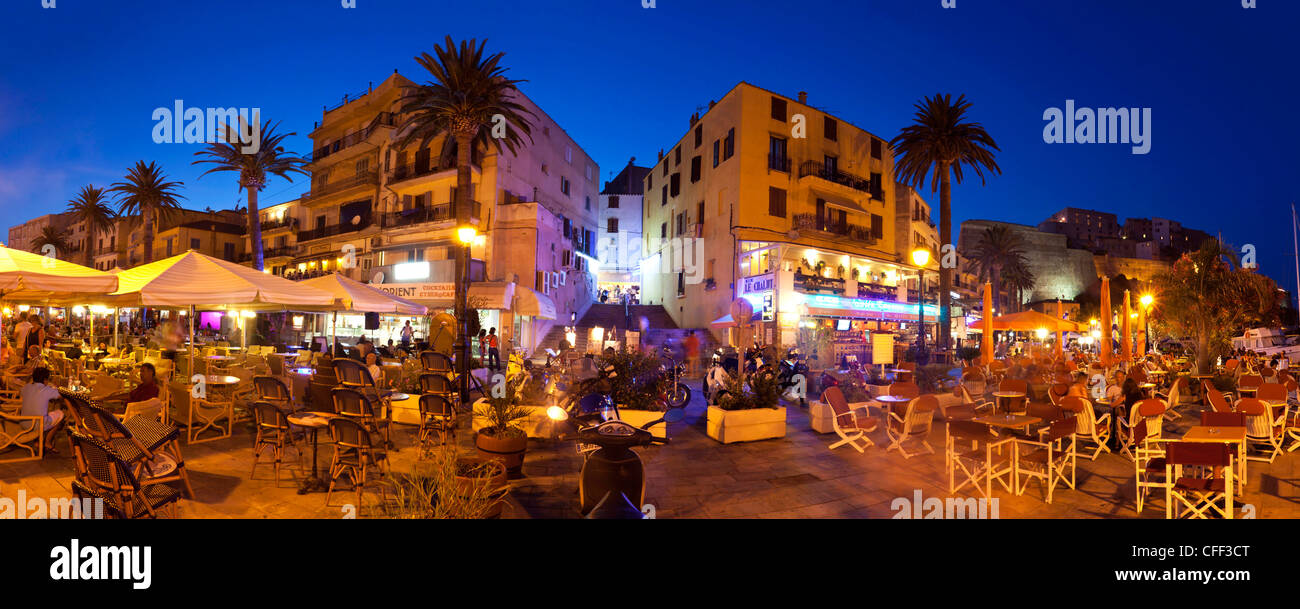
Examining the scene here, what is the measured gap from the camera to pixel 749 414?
8102 mm

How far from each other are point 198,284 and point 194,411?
194cm

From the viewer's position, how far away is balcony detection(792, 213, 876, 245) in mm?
27266

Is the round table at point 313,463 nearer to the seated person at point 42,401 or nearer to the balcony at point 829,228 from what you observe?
the seated person at point 42,401

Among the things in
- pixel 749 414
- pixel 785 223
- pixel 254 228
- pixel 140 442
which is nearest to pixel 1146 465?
pixel 749 414

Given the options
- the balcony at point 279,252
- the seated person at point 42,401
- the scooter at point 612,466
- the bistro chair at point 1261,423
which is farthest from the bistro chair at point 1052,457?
the balcony at point 279,252

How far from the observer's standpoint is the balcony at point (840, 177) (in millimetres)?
27673

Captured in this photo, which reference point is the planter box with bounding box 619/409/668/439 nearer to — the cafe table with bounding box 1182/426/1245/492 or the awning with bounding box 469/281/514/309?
the cafe table with bounding box 1182/426/1245/492

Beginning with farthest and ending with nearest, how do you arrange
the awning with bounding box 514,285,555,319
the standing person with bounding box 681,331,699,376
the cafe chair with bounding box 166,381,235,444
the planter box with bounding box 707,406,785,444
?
the awning with bounding box 514,285,555,319
the standing person with bounding box 681,331,699,376
the planter box with bounding box 707,406,785,444
the cafe chair with bounding box 166,381,235,444

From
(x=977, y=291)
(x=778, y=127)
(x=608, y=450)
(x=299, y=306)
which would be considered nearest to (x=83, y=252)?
(x=299, y=306)

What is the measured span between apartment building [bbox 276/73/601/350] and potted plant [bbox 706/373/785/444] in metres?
13.5

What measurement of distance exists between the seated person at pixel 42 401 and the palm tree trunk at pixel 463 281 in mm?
5275

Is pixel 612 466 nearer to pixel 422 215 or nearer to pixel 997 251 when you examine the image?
pixel 422 215

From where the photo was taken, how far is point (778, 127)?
27.2 metres

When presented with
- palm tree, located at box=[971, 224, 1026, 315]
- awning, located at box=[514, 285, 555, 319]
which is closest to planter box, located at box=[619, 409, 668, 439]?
awning, located at box=[514, 285, 555, 319]
